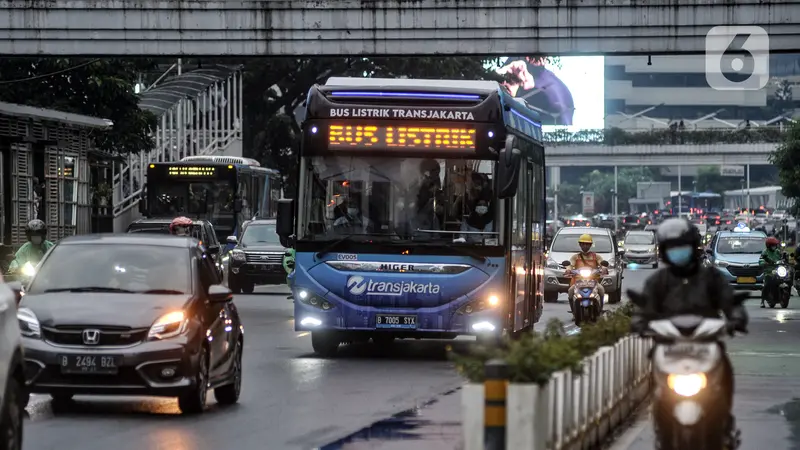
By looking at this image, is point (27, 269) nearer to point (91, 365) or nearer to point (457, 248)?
point (457, 248)

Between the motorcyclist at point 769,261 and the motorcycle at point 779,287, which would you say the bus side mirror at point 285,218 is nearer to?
the motorcyclist at point 769,261

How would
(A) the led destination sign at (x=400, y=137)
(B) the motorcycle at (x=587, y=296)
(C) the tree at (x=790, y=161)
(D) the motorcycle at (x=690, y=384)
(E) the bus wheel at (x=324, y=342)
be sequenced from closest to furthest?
(D) the motorcycle at (x=690, y=384) → (A) the led destination sign at (x=400, y=137) → (E) the bus wheel at (x=324, y=342) → (B) the motorcycle at (x=587, y=296) → (C) the tree at (x=790, y=161)

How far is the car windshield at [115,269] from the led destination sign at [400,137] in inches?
221

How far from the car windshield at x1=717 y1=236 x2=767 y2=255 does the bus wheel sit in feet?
81.3

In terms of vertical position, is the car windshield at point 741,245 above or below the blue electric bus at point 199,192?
below

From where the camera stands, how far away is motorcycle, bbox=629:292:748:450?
9406mm

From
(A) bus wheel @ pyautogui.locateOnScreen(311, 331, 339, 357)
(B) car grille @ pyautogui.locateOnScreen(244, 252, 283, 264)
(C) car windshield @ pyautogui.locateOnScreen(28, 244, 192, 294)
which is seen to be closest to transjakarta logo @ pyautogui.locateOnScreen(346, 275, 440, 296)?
(A) bus wheel @ pyautogui.locateOnScreen(311, 331, 339, 357)

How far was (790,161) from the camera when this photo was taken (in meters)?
69.6

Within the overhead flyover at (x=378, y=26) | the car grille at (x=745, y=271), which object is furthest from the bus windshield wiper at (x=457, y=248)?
the car grille at (x=745, y=271)

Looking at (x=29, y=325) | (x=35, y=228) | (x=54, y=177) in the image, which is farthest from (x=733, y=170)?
(x=29, y=325)

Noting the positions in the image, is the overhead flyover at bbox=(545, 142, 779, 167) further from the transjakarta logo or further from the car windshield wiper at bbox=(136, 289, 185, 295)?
the car windshield wiper at bbox=(136, 289, 185, 295)

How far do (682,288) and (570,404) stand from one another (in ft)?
3.51

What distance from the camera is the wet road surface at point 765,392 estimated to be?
12.8 metres

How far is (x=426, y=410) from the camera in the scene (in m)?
14.9
